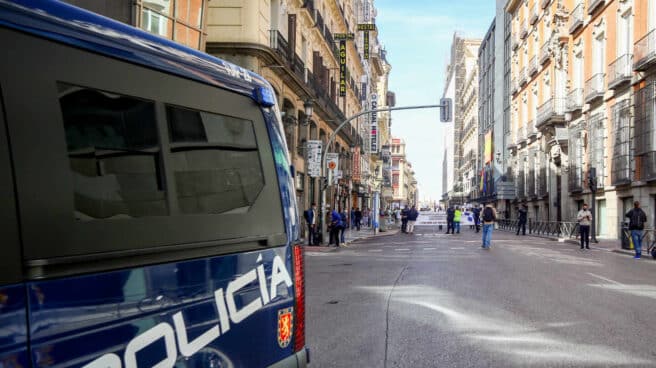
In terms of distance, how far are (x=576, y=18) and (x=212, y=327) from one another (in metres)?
40.9

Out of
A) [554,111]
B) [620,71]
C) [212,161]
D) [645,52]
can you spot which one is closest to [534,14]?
[554,111]

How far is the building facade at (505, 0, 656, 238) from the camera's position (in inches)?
1097

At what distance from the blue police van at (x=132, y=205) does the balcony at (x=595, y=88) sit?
3335cm

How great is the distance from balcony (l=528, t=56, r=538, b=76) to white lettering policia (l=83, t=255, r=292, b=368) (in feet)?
167

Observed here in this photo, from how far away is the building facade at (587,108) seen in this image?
2786 centimetres

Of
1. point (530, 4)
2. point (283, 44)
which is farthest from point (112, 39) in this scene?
point (530, 4)

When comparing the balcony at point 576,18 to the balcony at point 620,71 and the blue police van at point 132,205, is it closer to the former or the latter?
the balcony at point 620,71

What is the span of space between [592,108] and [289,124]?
710 inches

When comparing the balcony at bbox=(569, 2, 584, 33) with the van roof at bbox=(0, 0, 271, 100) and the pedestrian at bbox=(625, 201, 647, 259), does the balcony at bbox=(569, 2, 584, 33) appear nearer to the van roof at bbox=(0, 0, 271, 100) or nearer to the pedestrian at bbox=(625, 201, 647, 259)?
the pedestrian at bbox=(625, 201, 647, 259)

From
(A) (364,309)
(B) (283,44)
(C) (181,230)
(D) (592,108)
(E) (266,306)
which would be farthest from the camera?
(D) (592,108)

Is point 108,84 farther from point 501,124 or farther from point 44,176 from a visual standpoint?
point 501,124

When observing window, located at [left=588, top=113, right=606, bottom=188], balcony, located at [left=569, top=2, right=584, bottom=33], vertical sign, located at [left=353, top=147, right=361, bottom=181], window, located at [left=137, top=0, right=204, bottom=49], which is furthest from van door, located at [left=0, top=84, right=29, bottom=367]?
vertical sign, located at [left=353, top=147, right=361, bottom=181]

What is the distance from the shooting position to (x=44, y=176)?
6.92 ft

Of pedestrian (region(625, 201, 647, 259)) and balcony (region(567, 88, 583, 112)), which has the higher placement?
balcony (region(567, 88, 583, 112))
